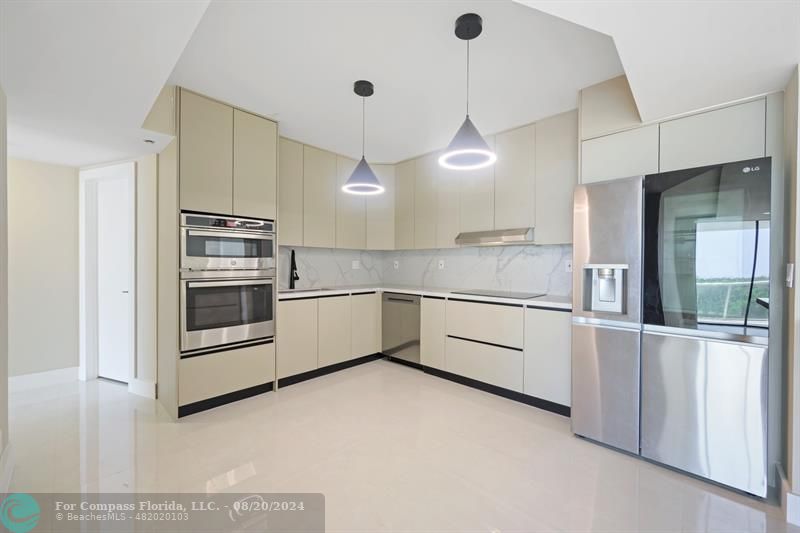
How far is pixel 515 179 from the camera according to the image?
11.2ft

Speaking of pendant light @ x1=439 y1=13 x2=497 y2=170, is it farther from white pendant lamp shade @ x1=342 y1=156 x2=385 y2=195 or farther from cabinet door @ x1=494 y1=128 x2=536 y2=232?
cabinet door @ x1=494 y1=128 x2=536 y2=232

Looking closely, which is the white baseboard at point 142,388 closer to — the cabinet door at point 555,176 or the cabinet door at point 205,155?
the cabinet door at point 205,155

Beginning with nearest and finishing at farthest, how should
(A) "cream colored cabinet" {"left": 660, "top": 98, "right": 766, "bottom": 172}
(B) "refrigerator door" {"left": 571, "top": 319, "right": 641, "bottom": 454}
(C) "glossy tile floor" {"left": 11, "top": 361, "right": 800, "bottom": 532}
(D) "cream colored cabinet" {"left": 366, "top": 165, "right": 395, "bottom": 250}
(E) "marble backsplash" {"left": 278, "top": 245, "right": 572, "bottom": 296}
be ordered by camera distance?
(C) "glossy tile floor" {"left": 11, "top": 361, "right": 800, "bottom": 532} < (A) "cream colored cabinet" {"left": 660, "top": 98, "right": 766, "bottom": 172} < (B) "refrigerator door" {"left": 571, "top": 319, "right": 641, "bottom": 454} < (E) "marble backsplash" {"left": 278, "top": 245, "right": 572, "bottom": 296} < (D) "cream colored cabinet" {"left": 366, "top": 165, "right": 395, "bottom": 250}

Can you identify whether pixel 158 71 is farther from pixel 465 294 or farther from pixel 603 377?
pixel 603 377

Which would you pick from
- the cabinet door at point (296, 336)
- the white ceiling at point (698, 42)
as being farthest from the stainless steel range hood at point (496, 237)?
the cabinet door at point (296, 336)

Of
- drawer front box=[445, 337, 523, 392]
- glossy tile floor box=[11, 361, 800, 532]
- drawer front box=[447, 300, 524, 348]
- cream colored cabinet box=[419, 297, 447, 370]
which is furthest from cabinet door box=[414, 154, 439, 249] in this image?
glossy tile floor box=[11, 361, 800, 532]

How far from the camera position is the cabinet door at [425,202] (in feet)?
13.7

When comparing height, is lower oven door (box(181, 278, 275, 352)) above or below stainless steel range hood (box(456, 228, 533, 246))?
below

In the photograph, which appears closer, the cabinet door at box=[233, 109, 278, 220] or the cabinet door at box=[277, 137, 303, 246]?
the cabinet door at box=[233, 109, 278, 220]

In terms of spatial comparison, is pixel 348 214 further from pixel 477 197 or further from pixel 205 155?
pixel 205 155

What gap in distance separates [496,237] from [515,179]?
0.61 meters

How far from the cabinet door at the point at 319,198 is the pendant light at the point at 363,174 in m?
0.96

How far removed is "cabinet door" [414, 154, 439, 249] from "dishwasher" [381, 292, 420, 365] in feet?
2.51

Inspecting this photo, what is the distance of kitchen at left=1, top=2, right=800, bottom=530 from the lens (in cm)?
182
